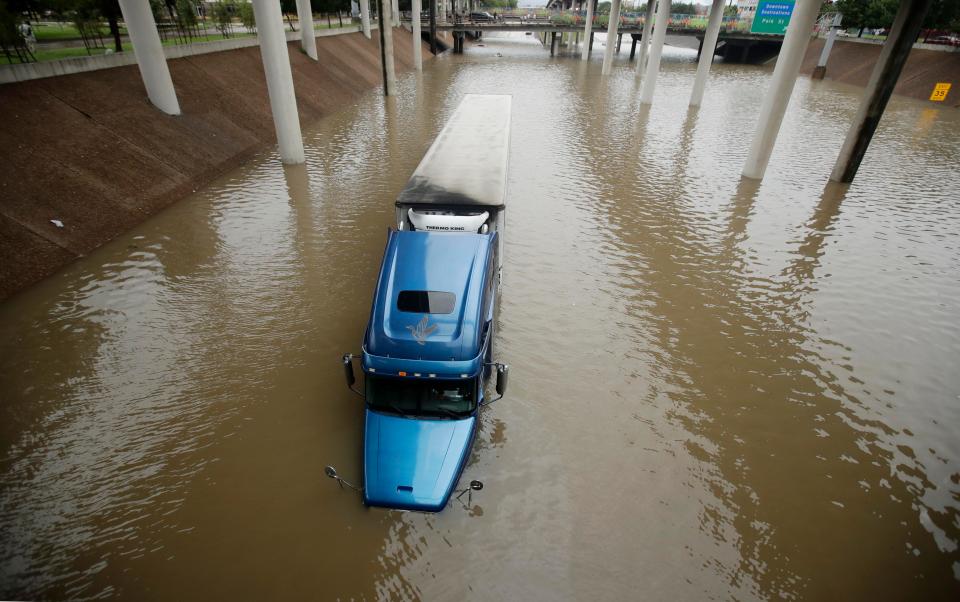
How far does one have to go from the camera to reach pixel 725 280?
13.3 m

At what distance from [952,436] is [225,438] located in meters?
13.0

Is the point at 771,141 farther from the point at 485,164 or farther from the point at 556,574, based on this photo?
the point at 556,574

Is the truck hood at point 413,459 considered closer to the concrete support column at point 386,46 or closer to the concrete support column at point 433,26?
the concrete support column at point 386,46

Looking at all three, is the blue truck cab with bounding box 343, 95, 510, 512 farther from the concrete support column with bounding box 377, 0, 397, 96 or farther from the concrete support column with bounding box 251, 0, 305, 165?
the concrete support column with bounding box 377, 0, 397, 96

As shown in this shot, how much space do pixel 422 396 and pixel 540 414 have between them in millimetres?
2736

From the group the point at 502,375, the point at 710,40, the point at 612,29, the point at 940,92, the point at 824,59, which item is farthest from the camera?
the point at 612,29

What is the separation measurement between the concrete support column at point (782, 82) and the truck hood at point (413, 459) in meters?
19.0

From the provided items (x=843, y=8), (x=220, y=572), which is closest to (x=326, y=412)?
(x=220, y=572)

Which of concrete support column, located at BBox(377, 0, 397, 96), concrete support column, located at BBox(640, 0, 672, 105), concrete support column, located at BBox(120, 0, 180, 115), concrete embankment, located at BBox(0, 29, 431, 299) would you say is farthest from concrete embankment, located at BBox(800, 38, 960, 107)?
concrete support column, located at BBox(120, 0, 180, 115)

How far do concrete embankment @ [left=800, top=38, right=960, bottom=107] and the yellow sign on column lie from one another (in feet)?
0.99

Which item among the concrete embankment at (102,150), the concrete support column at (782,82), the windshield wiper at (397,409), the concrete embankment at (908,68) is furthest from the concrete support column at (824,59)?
the windshield wiper at (397,409)

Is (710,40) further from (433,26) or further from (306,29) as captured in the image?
(433,26)

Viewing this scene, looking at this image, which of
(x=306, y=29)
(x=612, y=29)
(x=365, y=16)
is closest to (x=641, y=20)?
(x=612, y=29)

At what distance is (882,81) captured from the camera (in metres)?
18.4
